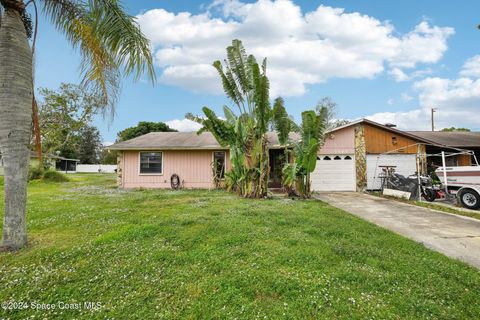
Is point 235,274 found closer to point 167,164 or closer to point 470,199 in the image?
point 470,199

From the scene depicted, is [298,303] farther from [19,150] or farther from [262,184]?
[262,184]

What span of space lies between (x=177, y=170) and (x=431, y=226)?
11739mm

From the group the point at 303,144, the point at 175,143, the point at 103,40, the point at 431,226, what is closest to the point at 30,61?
the point at 103,40

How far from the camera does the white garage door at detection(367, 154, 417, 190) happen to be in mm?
13586

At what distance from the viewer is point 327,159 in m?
13.9

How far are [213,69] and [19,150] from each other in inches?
305

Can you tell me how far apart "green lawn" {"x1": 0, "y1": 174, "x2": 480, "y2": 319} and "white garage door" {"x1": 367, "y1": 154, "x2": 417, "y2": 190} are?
9.45m

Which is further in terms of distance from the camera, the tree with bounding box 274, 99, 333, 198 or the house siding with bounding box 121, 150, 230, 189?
the house siding with bounding box 121, 150, 230, 189

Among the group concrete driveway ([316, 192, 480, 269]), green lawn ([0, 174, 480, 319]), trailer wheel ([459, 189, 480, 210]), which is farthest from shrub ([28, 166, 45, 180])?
trailer wheel ([459, 189, 480, 210])

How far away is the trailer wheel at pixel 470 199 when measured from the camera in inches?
317

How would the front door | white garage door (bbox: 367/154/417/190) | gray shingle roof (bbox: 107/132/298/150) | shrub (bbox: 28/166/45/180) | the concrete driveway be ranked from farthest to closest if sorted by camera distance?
shrub (bbox: 28/166/45/180)
the front door
gray shingle roof (bbox: 107/132/298/150)
white garage door (bbox: 367/154/417/190)
the concrete driveway

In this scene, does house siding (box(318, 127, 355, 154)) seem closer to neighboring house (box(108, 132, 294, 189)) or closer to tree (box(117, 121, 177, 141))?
neighboring house (box(108, 132, 294, 189))

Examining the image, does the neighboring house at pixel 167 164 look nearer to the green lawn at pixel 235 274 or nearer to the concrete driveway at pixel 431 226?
the concrete driveway at pixel 431 226

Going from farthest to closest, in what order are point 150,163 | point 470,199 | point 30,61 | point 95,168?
point 95,168 → point 150,163 → point 470,199 → point 30,61
